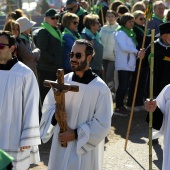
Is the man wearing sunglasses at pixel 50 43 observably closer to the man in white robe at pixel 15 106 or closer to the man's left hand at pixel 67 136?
the man in white robe at pixel 15 106

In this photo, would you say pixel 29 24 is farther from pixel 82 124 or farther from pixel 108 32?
pixel 82 124

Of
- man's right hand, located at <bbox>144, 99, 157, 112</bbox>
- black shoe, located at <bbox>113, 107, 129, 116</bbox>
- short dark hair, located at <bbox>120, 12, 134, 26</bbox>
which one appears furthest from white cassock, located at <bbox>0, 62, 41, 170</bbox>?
black shoe, located at <bbox>113, 107, 129, 116</bbox>

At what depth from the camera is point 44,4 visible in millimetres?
15031

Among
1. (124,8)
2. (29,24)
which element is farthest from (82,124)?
(124,8)

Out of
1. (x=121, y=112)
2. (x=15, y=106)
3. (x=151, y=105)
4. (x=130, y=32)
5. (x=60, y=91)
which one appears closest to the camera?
(x=60, y=91)

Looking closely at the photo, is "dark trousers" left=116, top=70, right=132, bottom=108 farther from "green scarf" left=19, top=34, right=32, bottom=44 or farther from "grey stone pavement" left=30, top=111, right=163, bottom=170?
"green scarf" left=19, top=34, right=32, bottom=44

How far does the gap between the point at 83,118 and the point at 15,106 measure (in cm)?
89

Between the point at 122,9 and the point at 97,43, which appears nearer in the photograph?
the point at 97,43

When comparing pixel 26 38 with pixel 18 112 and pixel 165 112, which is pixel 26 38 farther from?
pixel 165 112

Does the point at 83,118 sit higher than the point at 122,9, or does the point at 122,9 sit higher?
the point at 122,9

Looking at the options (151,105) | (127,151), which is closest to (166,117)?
(151,105)

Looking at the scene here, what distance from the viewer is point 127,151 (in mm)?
8633

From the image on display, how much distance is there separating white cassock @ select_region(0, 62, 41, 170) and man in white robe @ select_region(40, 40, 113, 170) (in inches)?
17.5

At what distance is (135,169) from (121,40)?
338 cm
